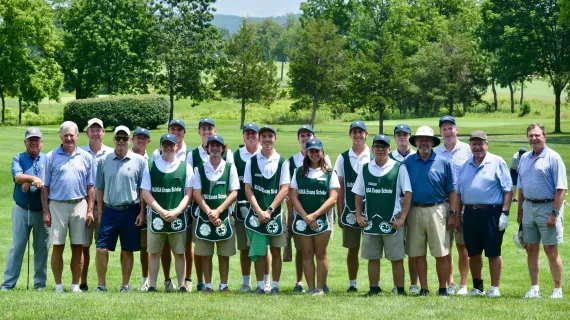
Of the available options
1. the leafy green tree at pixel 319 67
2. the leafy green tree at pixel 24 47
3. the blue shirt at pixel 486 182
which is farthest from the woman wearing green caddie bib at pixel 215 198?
the leafy green tree at pixel 24 47

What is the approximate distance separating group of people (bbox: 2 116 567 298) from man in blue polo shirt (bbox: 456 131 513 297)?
1 centimetres

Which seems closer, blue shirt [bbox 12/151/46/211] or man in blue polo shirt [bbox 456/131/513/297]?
man in blue polo shirt [bbox 456/131/513/297]

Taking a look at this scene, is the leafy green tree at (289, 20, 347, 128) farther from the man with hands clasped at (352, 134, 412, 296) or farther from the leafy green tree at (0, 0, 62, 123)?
the man with hands clasped at (352, 134, 412, 296)

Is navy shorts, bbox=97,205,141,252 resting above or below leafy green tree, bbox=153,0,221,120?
below

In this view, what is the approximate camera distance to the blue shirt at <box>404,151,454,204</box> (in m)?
9.52

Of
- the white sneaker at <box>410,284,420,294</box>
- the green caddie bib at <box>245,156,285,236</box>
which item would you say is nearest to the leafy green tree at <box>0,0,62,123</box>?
the green caddie bib at <box>245,156,285,236</box>

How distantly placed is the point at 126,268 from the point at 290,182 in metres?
2.23

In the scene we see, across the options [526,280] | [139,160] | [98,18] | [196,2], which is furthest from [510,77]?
[139,160]

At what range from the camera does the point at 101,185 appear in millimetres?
9953

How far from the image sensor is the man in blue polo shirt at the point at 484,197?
31.8 ft

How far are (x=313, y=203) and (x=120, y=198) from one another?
2.25m

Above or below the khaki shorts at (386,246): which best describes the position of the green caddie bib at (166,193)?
above

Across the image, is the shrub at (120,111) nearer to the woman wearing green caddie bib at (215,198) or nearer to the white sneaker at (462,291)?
the woman wearing green caddie bib at (215,198)

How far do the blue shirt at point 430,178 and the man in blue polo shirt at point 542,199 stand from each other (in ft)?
2.85
